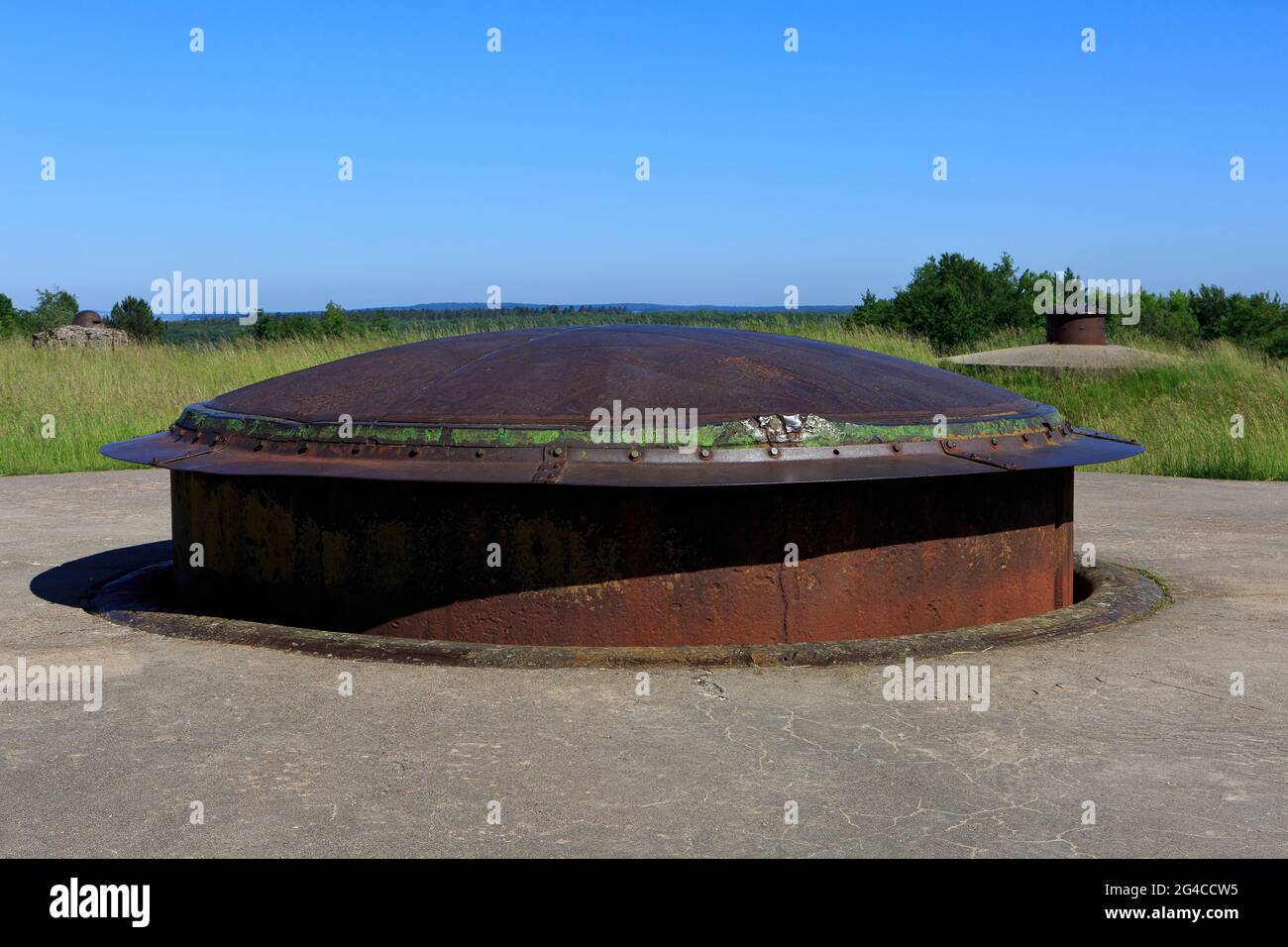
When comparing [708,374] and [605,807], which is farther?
[708,374]

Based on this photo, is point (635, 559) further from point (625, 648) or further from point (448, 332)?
point (448, 332)

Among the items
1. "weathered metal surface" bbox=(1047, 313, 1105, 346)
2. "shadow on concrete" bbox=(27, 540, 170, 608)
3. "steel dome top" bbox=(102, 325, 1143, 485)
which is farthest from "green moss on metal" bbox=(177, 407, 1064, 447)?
"weathered metal surface" bbox=(1047, 313, 1105, 346)

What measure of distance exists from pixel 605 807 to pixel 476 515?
5.02ft

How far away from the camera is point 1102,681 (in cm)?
420

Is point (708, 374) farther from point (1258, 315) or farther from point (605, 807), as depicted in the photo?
point (1258, 315)

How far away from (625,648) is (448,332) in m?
15.1

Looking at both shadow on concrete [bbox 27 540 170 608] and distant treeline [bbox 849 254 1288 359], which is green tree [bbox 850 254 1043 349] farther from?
shadow on concrete [bbox 27 540 170 608]

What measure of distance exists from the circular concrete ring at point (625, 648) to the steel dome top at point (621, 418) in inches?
23.7

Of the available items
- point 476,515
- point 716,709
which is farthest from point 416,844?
point 476,515

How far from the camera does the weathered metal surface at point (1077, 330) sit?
1688 centimetres

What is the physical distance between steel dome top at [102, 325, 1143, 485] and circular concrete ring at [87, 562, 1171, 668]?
601mm
